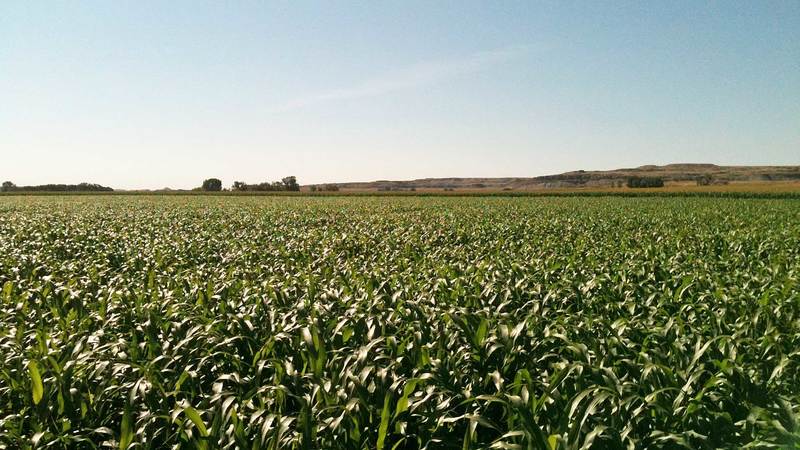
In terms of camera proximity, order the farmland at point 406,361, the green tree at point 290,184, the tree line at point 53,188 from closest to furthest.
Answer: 1. the farmland at point 406,361
2. the tree line at point 53,188
3. the green tree at point 290,184

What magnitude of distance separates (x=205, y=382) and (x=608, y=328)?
13.0 ft

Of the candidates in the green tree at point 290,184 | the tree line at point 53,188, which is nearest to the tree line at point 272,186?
the green tree at point 290,184

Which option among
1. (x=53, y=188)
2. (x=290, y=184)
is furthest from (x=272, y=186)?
(x=53, y=188)

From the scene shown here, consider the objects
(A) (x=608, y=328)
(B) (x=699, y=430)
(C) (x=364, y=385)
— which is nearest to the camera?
(B) (x=699, y=430)

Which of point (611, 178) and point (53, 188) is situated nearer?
point (53, 188)

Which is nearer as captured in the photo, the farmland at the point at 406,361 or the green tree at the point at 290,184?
the farmland at the point at 406,361

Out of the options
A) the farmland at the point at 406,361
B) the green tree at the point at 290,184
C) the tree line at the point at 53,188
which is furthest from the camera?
the green tree at the point at 290,184

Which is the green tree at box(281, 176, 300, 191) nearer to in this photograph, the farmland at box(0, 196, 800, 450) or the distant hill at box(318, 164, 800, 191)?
the distant hill at box(318, 164, 800, 191)

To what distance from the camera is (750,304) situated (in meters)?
6.42

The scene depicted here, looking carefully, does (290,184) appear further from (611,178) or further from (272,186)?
(611,178)

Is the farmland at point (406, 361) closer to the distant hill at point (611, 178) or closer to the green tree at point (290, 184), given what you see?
the green tree at point (290, 184)

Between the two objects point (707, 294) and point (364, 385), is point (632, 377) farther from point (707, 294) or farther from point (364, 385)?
point (707, 294)

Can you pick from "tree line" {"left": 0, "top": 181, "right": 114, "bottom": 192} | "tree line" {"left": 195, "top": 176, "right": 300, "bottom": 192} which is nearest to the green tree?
"tree line" {"left": 195, "top": 176, "right": 300, "bottom": 192}

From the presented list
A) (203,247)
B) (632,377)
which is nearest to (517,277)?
(632,377)
